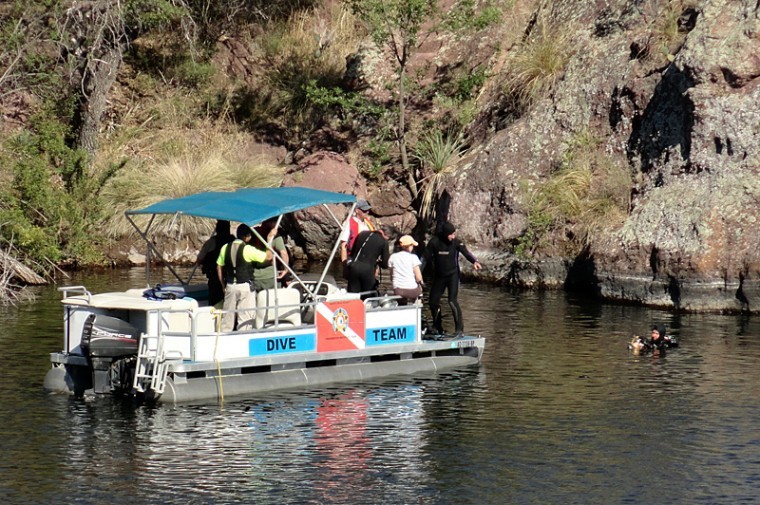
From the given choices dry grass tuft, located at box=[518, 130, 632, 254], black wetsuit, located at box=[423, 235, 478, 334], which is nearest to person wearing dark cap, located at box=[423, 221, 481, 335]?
black wetsuit, located at box=[423, 235, 478, 334]

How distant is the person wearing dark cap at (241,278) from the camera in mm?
17797

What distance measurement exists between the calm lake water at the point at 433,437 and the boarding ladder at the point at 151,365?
30cm

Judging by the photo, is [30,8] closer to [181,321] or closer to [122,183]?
[122,183]

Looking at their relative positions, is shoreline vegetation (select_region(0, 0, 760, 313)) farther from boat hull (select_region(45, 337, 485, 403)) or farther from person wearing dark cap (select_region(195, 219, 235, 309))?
boat hull (select_region(45, 337, 485, 403))

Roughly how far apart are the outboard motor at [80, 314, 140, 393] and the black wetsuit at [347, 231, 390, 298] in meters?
3.77

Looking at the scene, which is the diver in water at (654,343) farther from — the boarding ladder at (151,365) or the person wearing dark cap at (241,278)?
the boarding ladder at (151,365)

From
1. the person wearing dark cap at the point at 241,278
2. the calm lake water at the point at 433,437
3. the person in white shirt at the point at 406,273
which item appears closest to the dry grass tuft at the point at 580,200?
the calm lake water at the point at 433,437

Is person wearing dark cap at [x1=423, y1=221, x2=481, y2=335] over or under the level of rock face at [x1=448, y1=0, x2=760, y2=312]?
under

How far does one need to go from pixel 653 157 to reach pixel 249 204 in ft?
43.6

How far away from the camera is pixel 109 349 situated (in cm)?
1686

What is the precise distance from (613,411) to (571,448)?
1995mm

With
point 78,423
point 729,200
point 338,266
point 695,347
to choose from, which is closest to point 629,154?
point 729,200

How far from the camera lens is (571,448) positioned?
1487 centimetres

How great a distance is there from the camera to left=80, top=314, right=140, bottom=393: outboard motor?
16859 mm
